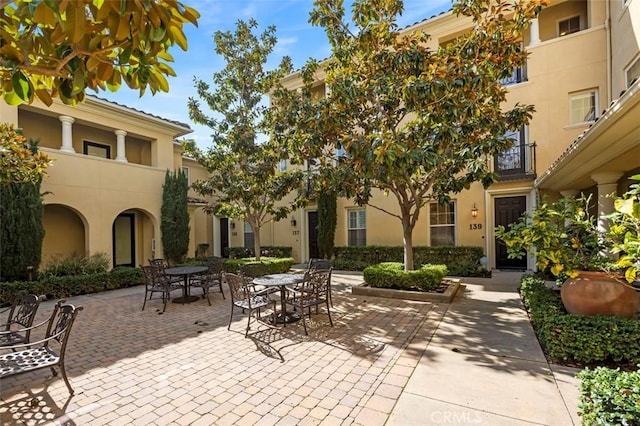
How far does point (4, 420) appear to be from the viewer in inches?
119

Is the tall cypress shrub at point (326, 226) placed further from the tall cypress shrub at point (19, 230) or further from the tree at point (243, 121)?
the tall cypress shrub at point (19, 230)

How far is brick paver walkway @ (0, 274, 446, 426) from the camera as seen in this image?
121 inches

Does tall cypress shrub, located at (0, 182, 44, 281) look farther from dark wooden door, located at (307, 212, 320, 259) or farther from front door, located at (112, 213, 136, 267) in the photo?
dark wooden door, located at (307, 212, 320, 259)

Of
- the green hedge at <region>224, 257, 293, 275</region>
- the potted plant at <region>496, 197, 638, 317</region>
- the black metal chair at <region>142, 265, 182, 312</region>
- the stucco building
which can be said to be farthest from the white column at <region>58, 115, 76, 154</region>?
the potted plant at <region>496, 197, 638, 317</region>

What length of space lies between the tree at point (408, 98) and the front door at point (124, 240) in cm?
938

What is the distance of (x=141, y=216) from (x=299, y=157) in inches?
360

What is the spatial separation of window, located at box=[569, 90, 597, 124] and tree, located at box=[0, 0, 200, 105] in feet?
42.2

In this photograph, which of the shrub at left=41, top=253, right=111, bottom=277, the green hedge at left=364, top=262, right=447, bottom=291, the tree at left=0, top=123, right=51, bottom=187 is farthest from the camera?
the shrub at left=41, top=253, right=111, bottom=277

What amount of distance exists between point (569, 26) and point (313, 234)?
12.9 metres

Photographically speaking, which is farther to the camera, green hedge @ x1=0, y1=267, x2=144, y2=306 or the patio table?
green hedge @ x1=0, y1=267, x2=144, y2=306

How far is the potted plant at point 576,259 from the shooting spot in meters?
4.14

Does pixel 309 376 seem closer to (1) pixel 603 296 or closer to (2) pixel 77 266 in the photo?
(1) pixel 603 296

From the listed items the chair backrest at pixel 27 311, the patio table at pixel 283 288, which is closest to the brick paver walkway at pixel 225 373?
the patio table at pixel 283 288

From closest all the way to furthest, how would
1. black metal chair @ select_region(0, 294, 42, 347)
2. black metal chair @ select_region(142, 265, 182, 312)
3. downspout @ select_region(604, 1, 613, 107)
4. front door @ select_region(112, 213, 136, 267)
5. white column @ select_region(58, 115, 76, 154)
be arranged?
black metal chair @ select_region(0, 294, 42, 347)
black metal chair @ select_region(142, 265, 182, 312)
downspout @ select_region(604, 1, 613, 107)
white column @ select_region(58, 115, 76, 154)
front door @ select_region(112, 213, 136, 267)
